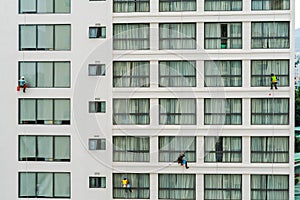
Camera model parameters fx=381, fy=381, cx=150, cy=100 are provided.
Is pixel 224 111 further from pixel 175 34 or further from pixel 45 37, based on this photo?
pixel 45 37

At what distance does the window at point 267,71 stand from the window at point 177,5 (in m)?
1.49

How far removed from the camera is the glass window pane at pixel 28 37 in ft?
23.3

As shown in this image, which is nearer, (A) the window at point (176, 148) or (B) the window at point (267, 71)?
(B) the window at point (267, 71)

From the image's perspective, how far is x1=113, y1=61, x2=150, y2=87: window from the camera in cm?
697

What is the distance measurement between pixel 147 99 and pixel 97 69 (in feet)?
3.51

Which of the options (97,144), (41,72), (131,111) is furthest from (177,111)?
(41,72)

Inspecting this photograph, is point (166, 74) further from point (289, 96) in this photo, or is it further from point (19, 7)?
point (19, 7)

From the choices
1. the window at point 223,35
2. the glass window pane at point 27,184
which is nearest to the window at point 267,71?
the window at point 223,35

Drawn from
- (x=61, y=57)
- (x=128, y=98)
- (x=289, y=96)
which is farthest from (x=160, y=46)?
(x=289, y=96)

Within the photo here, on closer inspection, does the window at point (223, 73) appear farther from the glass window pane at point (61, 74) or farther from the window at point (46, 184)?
the window at point (46, 184)

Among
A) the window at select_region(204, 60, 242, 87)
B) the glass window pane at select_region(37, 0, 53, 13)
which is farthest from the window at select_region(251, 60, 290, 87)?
the glass window pane at select_region(37, 0, 53, 13)

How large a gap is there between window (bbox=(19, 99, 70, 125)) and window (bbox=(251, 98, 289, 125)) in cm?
344

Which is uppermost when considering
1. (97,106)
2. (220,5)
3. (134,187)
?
(220,5)

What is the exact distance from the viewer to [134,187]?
7.08 m
